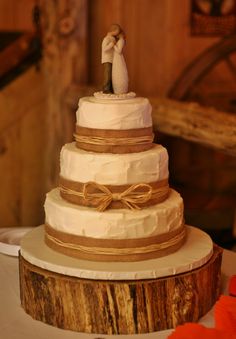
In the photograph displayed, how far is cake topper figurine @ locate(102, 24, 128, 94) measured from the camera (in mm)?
1710

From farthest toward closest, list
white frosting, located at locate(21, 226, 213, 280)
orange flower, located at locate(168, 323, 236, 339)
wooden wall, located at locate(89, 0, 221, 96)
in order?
wooden wall, located at locate(89, 0, 221, 96), white frosting, located at locate(21, 226, 213, 280), orange flower, located at locate(168, 323, 236, 339)

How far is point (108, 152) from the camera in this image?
5.41 ft

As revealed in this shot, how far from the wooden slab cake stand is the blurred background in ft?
5.20

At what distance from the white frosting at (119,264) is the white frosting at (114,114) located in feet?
1.11

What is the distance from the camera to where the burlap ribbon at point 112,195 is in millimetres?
1615

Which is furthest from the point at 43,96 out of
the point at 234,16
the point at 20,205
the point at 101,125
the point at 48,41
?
the point at 101,125

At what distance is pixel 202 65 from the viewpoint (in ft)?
11.5

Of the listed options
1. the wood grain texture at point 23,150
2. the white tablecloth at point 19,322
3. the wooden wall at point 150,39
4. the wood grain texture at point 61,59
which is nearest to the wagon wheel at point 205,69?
the wooden wall at point 150,39

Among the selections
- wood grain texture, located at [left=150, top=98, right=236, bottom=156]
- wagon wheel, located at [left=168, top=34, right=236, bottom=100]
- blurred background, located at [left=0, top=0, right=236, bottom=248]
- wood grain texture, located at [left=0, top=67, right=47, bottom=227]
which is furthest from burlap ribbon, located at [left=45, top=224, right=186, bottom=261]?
wagon wheel, located at [left=168, top=34, right=236, bottom=100]

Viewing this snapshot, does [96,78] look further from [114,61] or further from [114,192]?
[114,192]

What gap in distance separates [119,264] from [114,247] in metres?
0.04

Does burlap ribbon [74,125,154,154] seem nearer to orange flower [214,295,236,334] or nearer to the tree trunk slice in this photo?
the tree trunk slice

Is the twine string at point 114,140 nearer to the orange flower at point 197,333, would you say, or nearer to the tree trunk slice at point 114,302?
the tree trunk slice at point 114,302

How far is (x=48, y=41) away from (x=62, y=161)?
1.85 m
